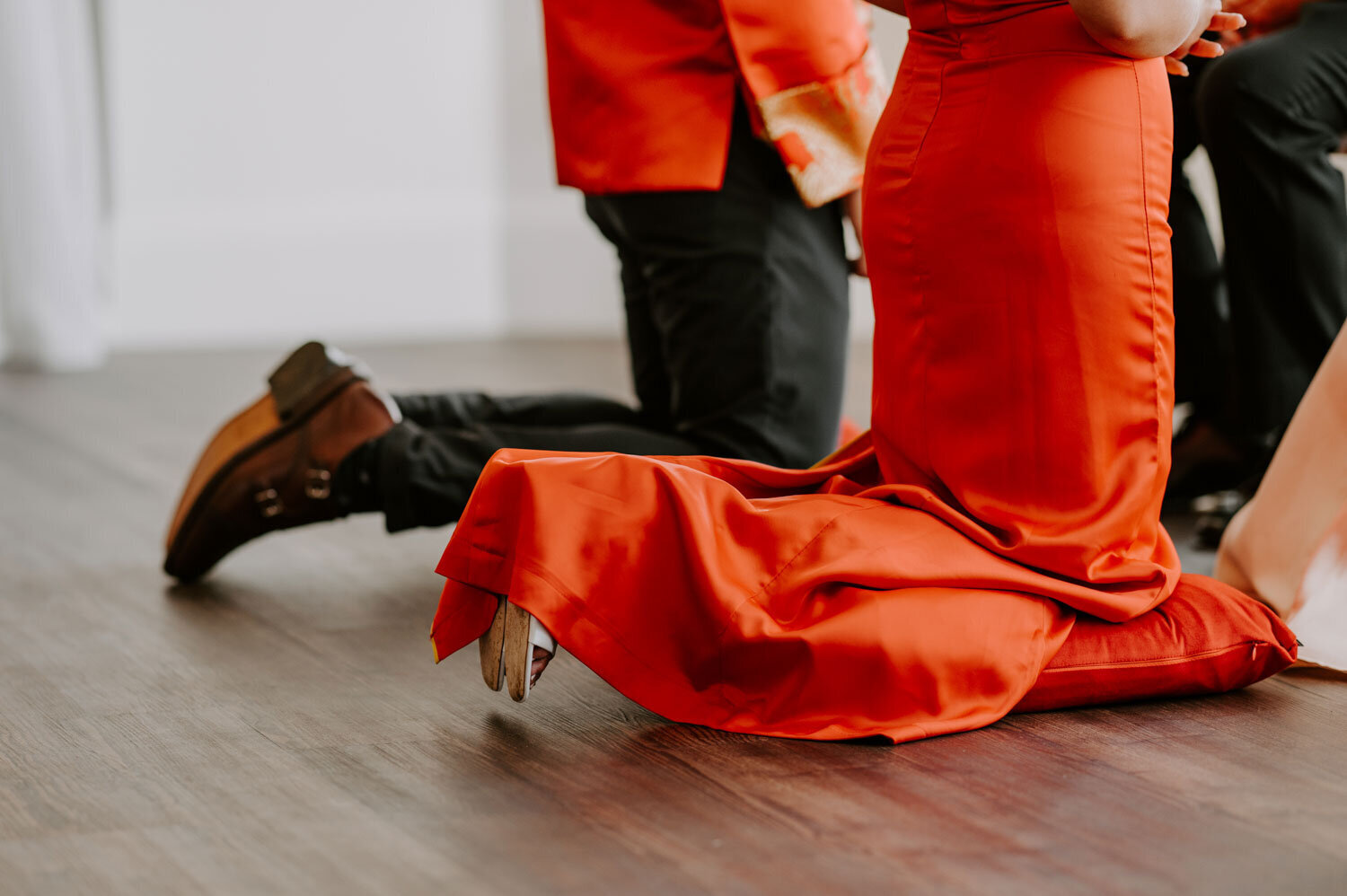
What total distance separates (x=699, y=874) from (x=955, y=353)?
0.46 metres

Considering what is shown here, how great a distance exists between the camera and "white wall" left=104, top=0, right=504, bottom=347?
3443 millimetres

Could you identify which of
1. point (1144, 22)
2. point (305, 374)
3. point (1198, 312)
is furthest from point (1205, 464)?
point (305, 374)

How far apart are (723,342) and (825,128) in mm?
226

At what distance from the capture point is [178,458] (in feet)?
7.59

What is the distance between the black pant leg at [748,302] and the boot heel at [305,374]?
0.32 metres

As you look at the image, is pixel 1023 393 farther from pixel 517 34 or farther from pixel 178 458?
pixel 517 34

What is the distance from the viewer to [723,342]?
1501 mm

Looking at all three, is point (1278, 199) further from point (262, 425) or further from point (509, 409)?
point (262, 425)

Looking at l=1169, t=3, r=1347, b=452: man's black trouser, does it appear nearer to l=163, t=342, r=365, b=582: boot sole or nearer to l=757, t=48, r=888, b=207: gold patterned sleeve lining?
l=757, t=48, r=888, b=207: gold patterned sleeve lining

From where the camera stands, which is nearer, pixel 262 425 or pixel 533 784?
pixel 533 784

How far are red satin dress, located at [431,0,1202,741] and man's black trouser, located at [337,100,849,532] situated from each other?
0.31 metres

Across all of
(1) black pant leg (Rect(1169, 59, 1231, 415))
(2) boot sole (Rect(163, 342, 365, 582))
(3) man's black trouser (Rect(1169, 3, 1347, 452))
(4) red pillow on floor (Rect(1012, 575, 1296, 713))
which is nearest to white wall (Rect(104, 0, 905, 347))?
Result: (1) black pant leg (Rect(1169, 59, 1231, 415))

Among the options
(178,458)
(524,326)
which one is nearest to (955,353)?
(178,458)

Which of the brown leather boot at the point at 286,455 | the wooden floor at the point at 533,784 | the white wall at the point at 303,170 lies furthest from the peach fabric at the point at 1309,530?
the white wall at the point at 303,170
